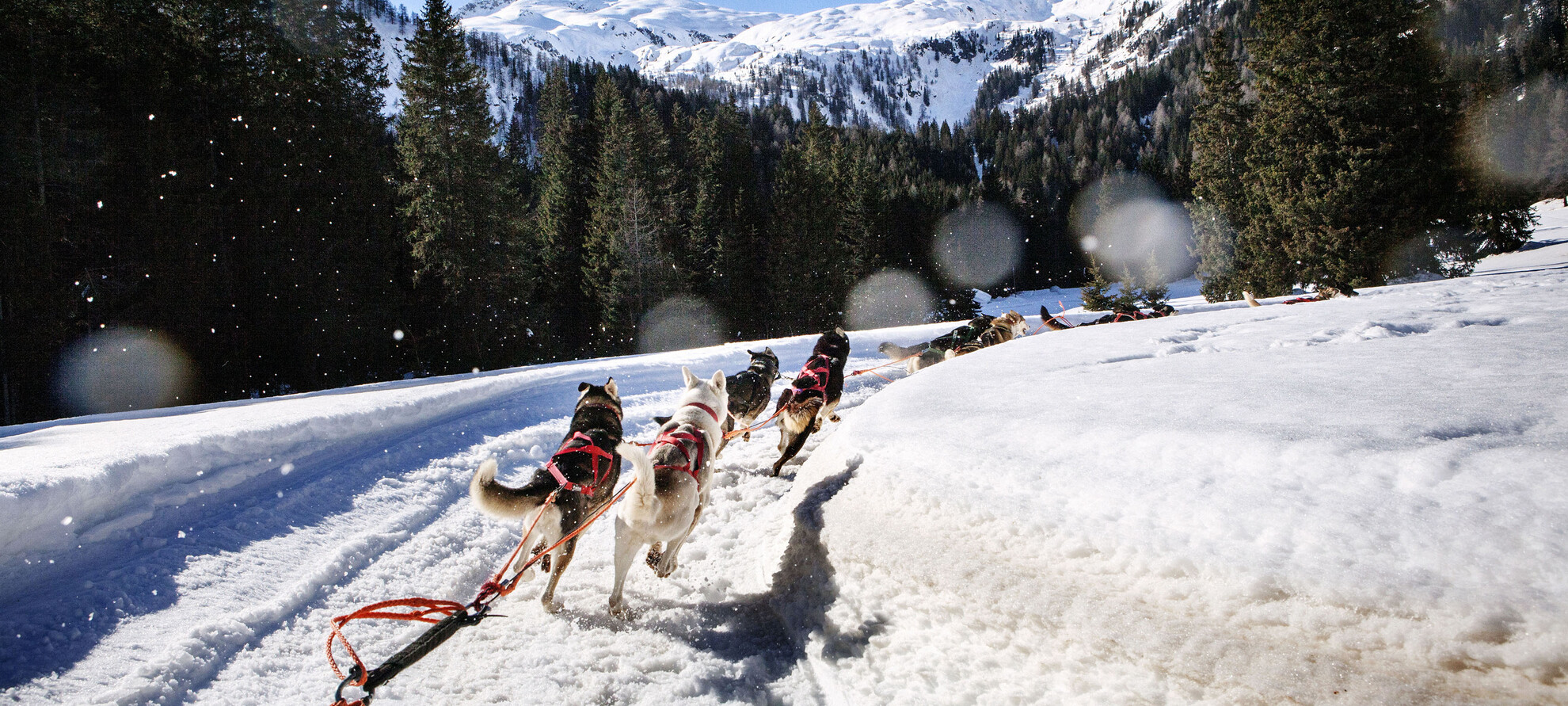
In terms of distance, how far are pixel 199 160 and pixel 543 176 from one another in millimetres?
22262

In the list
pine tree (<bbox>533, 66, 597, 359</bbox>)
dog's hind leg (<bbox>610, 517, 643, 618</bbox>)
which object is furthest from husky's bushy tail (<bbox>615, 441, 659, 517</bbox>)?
pine tree (<bbox>533, 66, 597, 359</bbox>)

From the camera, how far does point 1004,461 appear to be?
265 cm

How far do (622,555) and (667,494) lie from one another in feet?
1.38

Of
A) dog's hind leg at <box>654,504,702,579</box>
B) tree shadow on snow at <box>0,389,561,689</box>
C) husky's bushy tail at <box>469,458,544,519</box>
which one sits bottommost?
dog's hind leg at <box>654,504,702,579</box>

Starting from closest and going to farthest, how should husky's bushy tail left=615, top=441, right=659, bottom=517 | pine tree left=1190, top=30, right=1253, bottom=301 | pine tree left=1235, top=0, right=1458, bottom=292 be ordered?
husky's bushy tail left=615, top=441, right=659, bottom=517 → pine tree left=1235, top=0, right=1458, bottom=292 → pine tree left=1190, top=30, right=1253, bottom=301

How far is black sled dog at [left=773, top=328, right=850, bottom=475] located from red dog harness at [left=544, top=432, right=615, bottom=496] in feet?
5.74

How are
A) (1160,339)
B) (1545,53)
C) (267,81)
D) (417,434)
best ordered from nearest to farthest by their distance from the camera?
(1160,339) < (417,434) < (267,81) < (1545,53)

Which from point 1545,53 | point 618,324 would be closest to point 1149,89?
point 1545,53

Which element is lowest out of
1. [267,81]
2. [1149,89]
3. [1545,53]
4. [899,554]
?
[899,554]

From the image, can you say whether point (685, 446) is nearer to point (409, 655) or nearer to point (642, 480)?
point (642, 480)

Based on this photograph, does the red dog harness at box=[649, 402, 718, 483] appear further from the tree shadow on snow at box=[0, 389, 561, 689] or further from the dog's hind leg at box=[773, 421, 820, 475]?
the tree shadow on snow at box=[0, 389, 561, 689]

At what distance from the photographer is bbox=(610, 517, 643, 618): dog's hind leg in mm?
3299

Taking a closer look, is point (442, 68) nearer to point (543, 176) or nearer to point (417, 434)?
point (543, 176)

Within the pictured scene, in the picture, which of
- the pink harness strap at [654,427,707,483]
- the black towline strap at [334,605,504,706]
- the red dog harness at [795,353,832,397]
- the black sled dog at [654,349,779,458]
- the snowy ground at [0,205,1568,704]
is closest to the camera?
the snowy ground at [0,205,1568,704]
